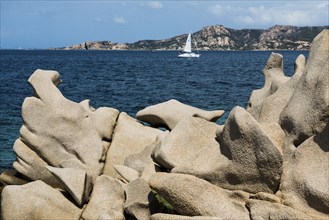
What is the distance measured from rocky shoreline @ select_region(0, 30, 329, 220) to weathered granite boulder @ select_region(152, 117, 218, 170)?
0.09 feet

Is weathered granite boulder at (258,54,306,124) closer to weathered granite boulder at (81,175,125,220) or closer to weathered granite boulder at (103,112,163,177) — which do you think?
weathered granite boulder at (81,175,125,220)

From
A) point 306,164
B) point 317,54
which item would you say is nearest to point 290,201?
point 306,164

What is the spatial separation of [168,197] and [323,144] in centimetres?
355

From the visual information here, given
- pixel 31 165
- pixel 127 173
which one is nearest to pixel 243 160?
pixel 127 173

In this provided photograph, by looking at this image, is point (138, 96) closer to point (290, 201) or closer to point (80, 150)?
point (80, 150)

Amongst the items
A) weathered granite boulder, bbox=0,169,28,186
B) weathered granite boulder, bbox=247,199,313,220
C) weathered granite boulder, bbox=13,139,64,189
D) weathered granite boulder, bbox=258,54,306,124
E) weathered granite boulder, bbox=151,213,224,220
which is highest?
weathered granite boulder, bbox=258,54,306,124

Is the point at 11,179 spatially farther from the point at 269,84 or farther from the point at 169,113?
the point at 269,84

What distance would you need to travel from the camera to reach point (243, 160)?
41.0 ft

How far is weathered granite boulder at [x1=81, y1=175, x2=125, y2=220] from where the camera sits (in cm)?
1458

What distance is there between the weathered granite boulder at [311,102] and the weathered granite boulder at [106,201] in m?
4.68

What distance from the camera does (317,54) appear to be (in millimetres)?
13297

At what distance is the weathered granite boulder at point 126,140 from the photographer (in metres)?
18.6

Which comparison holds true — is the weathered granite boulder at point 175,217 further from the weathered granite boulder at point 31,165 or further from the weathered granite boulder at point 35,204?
the weathered granite boulder at point 31,165

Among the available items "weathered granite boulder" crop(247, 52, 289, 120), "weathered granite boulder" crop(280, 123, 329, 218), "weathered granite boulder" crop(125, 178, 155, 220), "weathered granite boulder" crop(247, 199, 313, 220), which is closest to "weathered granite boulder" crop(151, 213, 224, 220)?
"weathered granite boulder" crop(247, 199, 313, 220)
